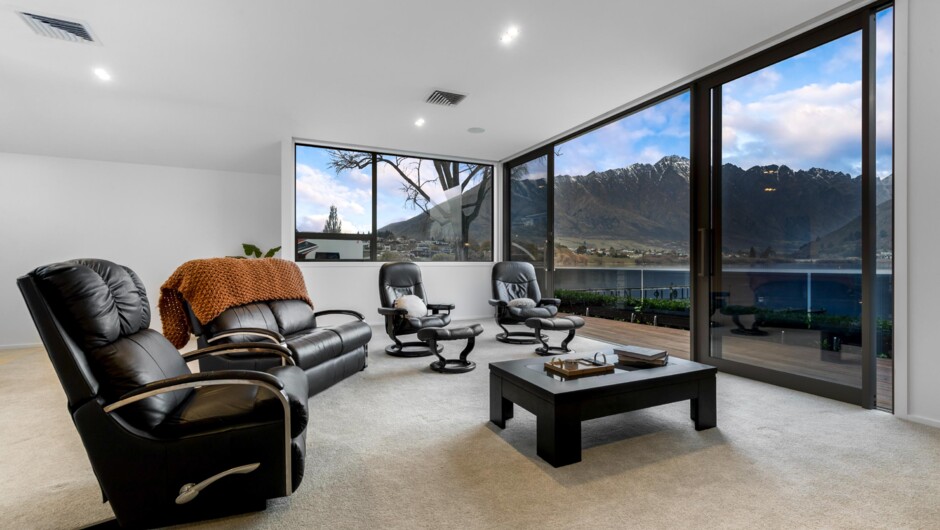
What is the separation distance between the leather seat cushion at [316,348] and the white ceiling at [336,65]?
229cm

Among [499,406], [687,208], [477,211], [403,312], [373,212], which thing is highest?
[477,211]

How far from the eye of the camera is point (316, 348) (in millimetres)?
3090

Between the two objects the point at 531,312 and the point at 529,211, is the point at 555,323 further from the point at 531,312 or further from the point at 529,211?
the point at 529,211

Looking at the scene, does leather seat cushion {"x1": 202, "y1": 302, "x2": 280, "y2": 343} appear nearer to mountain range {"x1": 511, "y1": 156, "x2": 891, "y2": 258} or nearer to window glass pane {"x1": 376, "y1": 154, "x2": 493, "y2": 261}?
window glass pane {"x1": 376, "y1": 154, "x2": 493, "y2": 261}

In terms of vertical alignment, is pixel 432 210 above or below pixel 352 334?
above

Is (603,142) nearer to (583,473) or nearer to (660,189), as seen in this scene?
(660,189)

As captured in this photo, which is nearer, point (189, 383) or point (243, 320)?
point (189, 383)

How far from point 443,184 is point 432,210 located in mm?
484

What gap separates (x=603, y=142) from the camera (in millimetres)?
5832

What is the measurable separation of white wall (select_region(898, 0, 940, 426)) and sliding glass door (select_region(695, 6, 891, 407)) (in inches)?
7.9

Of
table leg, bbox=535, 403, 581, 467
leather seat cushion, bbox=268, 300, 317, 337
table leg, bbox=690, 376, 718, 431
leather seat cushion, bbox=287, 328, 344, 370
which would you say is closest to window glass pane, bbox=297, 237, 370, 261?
leather seat cushion, bbox=268, 300, 317, 337

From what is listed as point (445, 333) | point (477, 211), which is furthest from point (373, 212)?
point (445, 333)

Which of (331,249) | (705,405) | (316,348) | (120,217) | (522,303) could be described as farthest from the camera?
(331,249)

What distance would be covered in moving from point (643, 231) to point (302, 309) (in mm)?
4174
